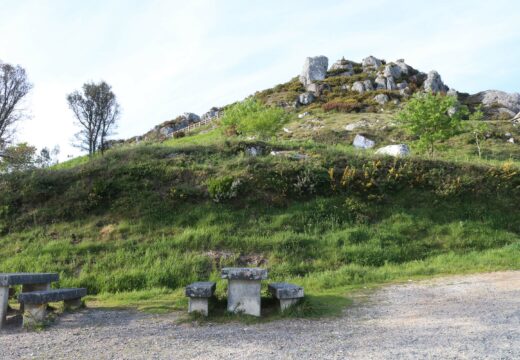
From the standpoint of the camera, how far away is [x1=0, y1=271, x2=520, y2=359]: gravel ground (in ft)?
16.7

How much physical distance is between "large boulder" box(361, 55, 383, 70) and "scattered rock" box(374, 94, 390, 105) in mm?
20847

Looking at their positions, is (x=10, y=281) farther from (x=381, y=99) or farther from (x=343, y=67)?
(x=343, y=67)

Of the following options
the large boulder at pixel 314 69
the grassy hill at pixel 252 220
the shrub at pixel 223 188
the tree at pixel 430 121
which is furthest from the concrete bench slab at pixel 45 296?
the large boulder at pixel 314 69

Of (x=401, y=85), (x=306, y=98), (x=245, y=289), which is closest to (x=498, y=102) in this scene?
(x=401, y=85)

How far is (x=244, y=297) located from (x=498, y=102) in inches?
2368

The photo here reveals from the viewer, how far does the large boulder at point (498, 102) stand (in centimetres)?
5337

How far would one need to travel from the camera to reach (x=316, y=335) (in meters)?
5.90

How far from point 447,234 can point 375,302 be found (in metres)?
6.47

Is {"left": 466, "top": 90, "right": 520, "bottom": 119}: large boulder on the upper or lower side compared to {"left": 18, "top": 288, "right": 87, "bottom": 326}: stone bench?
upper

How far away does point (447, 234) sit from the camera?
529 inches

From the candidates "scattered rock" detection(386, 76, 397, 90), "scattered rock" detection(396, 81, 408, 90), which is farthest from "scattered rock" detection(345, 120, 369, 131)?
"scattered rock" detection(396, 81, 408, 90)

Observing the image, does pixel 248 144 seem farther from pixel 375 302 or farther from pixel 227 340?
pixel 227 340

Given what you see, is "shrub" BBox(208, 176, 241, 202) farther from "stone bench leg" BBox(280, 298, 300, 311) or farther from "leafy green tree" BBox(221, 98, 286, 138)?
"leafy green tree" BBox(221, 98, 286, 138)

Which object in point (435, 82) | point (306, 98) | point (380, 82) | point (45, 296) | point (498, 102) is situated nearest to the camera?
point (45, 296)
